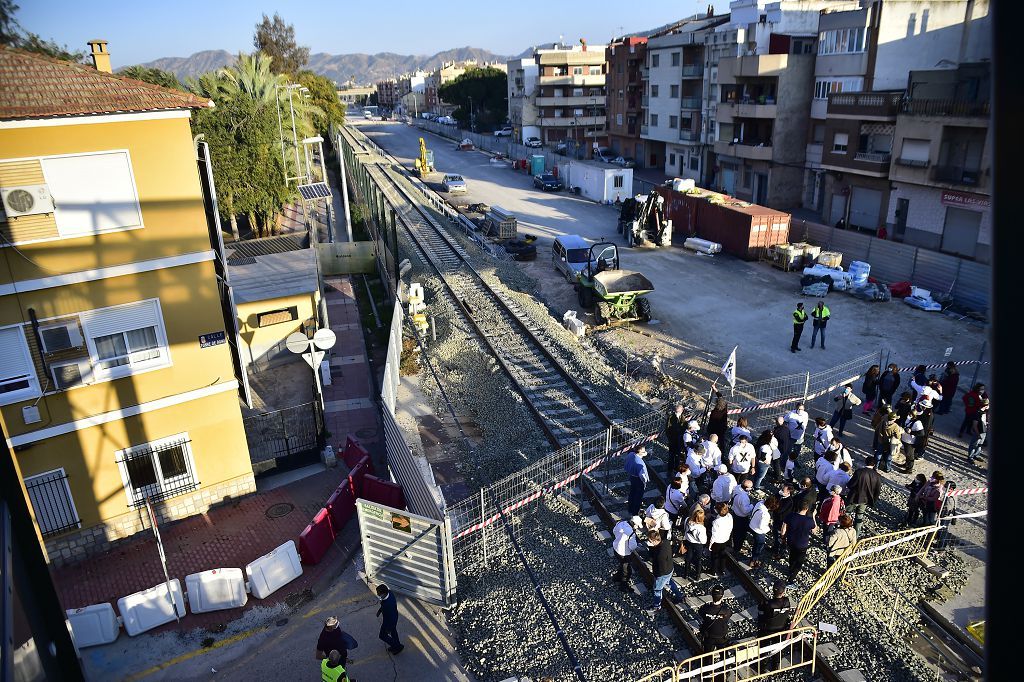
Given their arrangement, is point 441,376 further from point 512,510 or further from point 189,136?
point 189,136

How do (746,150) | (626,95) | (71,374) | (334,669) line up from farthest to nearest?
(626,95), (746,150), (71,374), (334,669)

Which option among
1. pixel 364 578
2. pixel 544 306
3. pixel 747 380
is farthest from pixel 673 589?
pixel 544 306

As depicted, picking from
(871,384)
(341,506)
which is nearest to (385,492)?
(341,506)

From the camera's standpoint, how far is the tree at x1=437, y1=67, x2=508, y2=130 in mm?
107312

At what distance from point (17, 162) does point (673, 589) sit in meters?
12.8

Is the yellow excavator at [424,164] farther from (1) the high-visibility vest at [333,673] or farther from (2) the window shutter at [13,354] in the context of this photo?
(1) the high-visibility vest at [333,673]

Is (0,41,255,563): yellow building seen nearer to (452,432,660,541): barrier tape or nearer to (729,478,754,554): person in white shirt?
(452,432,660,541): barrier tape

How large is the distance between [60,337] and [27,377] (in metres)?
0.89

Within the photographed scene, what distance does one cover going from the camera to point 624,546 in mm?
10727

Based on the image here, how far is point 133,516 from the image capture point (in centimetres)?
1383

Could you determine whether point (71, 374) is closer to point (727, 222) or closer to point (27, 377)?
point (27, 377)

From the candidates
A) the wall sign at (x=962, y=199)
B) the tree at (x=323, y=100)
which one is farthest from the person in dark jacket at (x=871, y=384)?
the tree at (x=323, y=100)

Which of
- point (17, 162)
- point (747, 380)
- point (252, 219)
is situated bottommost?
point (747, 380)

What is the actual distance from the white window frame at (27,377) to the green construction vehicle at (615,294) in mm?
17042
